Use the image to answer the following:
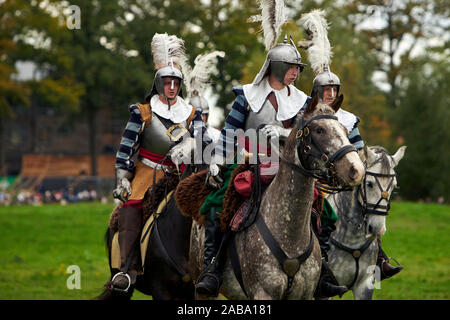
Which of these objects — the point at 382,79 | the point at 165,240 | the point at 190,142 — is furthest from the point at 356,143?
the point at 382,79

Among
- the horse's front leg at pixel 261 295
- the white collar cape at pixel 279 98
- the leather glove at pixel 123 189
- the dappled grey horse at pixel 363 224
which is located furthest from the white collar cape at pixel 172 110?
the horse's front leg at pixel 261 295

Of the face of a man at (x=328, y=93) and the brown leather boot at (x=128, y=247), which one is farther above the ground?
the face of a man at (x=328, y=93)

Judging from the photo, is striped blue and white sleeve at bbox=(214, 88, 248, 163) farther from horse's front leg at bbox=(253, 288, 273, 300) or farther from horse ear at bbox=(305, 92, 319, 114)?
horse's front leg at bbox=(253, 288, 273, 300)

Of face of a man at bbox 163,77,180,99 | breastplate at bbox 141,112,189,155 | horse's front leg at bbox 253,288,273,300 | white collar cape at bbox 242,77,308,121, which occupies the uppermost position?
face of a man at bbox 163,77,180,99

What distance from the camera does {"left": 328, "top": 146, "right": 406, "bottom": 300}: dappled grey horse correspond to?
8070 mm

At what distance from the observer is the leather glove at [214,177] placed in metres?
6.38

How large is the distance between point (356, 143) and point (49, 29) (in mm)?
36046

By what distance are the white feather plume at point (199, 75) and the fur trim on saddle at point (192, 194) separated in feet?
12.6

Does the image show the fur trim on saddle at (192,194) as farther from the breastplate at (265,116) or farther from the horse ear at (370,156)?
the horse ear at (370,156)

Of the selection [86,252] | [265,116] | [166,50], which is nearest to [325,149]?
[265,116]

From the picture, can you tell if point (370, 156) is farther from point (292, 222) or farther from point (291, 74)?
point (292, 222)

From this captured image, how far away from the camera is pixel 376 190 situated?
8078 millimetres

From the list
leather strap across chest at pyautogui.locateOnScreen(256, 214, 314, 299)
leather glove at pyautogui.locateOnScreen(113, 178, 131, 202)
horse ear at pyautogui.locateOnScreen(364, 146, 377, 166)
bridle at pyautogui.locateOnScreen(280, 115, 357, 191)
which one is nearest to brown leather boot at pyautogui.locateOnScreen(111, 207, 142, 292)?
leather glove at pyautogui.locateOnScreen(113, 178, 131, 202)

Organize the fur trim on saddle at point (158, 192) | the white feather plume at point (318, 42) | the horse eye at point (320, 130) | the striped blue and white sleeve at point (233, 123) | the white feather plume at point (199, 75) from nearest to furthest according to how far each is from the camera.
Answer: the horse eye at point (320, 130) → the striped blue and white sleeve at point (233, 123) → the fur trim on saddle at point (158, 192) → the white feather plume at point (318, 42) → the white feather plume at point (199, 75)
